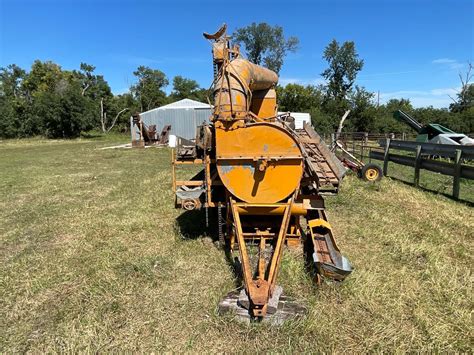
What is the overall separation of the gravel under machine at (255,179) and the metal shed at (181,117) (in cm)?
2208

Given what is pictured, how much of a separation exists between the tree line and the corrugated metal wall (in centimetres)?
1645

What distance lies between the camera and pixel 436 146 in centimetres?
894

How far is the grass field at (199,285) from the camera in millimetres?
2863

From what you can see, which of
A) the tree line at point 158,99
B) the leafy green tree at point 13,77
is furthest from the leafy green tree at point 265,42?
the leafy green tree at point 13,77

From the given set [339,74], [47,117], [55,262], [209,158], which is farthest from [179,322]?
[339,74]

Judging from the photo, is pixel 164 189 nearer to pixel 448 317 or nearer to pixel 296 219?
pixel 296 219

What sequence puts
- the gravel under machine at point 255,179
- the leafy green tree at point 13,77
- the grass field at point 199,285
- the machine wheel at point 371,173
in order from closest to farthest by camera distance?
the grass field at point 199,285 → the gravel under machine at point 255,179 → the machine wheel at point 371,173 → the leafy green tree at point 13,77

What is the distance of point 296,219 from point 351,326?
6.80 feet

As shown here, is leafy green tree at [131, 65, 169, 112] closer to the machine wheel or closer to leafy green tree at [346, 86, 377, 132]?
leafy green tree at [346, 86, 377, 132]

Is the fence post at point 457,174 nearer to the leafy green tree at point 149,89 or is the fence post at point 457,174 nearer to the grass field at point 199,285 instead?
the grass field at point 199,285

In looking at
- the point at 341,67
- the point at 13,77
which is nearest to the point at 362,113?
the point at 341,67

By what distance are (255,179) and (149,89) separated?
62.7 meters

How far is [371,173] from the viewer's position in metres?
9.85

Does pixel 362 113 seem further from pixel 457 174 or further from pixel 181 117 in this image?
pixel 457 174
